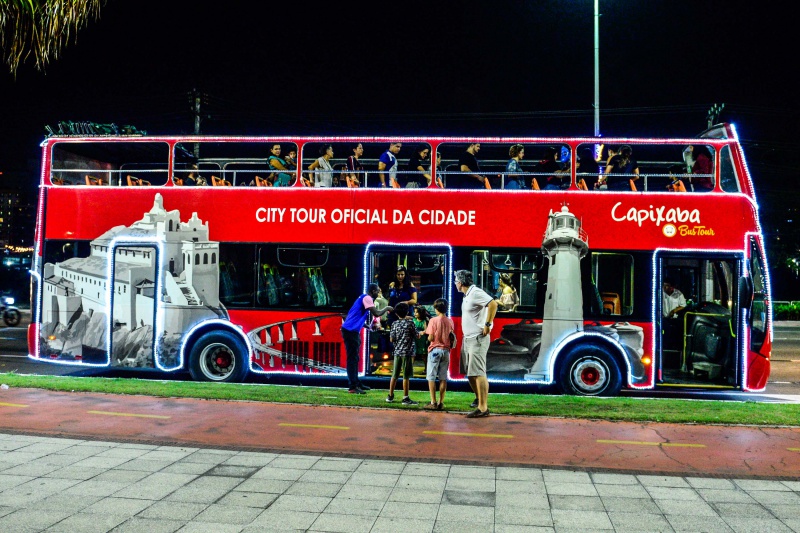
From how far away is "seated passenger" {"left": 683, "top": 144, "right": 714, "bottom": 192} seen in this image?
1118cm

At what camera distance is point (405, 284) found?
11477mm

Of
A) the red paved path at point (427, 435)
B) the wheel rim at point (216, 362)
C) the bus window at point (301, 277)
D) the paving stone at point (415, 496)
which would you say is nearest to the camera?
the paving stone at point (415, 496)

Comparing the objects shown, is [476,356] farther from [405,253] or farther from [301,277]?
[301,277]

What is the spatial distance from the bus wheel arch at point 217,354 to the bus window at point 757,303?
809cm

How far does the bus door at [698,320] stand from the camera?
1099cm

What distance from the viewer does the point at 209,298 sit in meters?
12.0

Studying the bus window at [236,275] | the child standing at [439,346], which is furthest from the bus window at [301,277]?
the child standing at [439,346]

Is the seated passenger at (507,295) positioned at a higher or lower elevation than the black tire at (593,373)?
higher

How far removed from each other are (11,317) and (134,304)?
1311cm

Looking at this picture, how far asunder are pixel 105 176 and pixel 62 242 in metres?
1.47

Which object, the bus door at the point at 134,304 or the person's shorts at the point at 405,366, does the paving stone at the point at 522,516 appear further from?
the bus door at the point at 134,304

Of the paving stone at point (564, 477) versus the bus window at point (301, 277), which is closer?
the paving stone at point (564, 477)

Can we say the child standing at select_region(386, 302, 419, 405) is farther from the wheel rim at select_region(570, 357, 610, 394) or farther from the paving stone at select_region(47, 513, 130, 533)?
the paving stone at select_region(47, 513, 130, 533)

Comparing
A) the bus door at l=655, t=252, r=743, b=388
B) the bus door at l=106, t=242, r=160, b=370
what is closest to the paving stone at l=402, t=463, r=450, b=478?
the bus door at l=655, t=252, r=743, b=388
